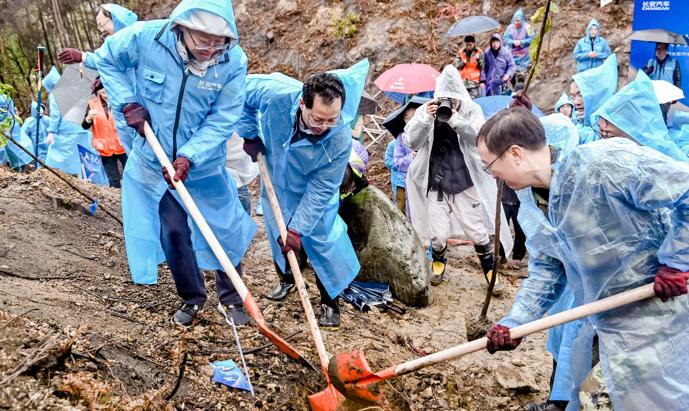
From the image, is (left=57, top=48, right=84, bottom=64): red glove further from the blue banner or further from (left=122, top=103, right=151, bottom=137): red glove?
the blue banner

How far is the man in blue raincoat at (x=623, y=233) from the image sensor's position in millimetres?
2143

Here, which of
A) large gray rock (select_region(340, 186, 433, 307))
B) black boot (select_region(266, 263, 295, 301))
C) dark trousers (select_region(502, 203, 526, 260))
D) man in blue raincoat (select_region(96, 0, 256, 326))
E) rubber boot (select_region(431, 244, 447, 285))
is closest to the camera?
man in blue raincoat (select_region(96, 0, 256, 326))

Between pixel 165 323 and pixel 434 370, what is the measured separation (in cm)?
163

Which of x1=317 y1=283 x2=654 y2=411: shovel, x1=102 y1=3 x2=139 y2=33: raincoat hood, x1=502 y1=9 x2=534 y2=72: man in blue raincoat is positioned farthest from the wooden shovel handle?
x1=502 y1=9 x2=534 y2=72: man in blue raincoat

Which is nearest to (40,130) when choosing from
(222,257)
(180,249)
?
(180,249)

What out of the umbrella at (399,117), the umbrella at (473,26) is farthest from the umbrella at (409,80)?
the umbrella at (473,26)

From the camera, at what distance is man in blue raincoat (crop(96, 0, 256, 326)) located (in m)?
3.23

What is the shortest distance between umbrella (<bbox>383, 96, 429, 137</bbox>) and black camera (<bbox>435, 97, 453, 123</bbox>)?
62 centimetres

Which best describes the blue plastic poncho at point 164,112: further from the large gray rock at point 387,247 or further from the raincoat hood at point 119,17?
the large gray rock at point 387,247

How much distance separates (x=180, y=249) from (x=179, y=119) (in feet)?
2.33

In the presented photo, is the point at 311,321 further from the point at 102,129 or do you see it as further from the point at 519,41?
the point at 519,41

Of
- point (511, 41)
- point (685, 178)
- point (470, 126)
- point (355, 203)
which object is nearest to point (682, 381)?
point (685, 178)

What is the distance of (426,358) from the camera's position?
272cm

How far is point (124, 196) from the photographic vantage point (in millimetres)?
3484
